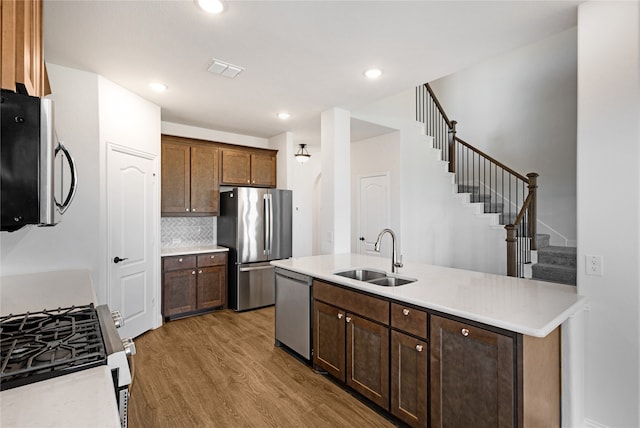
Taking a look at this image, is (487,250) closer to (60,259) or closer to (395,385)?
(395,385)

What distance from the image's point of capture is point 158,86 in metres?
3.30

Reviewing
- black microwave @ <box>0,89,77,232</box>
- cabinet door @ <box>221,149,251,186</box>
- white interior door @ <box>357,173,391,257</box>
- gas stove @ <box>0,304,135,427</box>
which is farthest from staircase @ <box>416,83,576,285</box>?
black microwave @ <box>0,89,77,232</box>

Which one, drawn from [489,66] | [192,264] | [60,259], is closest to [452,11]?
[60,259]

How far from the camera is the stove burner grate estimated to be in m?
0.89

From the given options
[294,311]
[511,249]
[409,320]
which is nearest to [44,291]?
[294,311]

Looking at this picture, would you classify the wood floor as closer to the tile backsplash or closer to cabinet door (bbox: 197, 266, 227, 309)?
cabinet door (bbox: 197, 266, 227, 309)

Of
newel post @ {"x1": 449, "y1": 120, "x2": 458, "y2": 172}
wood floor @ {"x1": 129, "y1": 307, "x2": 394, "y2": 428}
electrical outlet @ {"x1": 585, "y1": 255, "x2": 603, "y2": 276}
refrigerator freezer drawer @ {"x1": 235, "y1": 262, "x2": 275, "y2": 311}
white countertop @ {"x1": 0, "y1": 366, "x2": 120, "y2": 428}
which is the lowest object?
wood floor @ {"x1": 129, "y1": 307, "x2": 394, "y2": 428}

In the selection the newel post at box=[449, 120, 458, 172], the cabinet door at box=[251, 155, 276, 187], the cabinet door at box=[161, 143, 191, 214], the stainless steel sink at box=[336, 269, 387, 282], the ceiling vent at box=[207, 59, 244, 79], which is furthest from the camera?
the newel post at box=[449, 120, 458, 172]

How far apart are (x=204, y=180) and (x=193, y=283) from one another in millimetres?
1472

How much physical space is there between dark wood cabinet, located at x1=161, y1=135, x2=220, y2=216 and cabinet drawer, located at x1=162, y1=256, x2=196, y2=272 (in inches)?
25.7

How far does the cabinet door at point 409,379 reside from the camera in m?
1.91

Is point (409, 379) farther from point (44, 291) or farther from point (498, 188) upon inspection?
point (498, 188)

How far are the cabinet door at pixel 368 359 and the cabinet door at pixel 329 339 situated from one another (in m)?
0.09

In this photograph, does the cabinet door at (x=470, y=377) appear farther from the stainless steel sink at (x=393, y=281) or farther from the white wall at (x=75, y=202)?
the white wall at (x=75, y=202)
